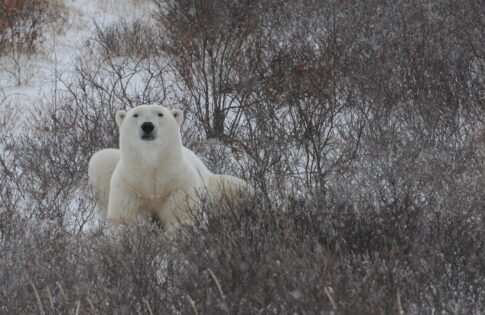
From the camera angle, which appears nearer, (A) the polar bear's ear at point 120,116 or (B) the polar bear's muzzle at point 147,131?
(B) the polar bear's muzzle at point 147,131

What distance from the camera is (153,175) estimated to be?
3.08m

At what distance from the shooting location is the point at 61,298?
2180 millimetres

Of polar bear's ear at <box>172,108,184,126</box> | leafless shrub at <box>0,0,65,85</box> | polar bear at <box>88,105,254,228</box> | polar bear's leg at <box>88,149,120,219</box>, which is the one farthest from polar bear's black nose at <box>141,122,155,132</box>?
leafless shrub at <box>0,0,65,85</box>

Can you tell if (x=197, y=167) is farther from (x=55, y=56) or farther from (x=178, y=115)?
(x=55, y=56)

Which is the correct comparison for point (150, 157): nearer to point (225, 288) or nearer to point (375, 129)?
point (225, 288)

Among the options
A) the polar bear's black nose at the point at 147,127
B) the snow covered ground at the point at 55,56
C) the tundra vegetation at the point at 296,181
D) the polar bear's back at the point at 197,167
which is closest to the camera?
the tundra vegetation at the point at 296,181

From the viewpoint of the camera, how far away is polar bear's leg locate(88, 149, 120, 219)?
11.8 ft

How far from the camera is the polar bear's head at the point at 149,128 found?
9.84 ft

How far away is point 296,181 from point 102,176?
101 cm

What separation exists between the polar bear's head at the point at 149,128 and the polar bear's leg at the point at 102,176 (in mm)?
526

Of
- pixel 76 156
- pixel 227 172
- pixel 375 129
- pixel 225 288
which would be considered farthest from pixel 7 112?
pixel 225 288

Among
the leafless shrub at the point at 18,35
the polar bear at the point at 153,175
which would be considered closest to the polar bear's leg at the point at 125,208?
the polar bear at the point at 153,175

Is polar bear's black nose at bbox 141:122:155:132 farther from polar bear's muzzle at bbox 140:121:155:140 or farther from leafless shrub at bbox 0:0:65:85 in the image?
leafless shrub at bbox 0:0:65:85

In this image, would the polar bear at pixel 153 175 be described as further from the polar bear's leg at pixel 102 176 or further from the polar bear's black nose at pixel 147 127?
the polar bear's leg at pixel 102 176
